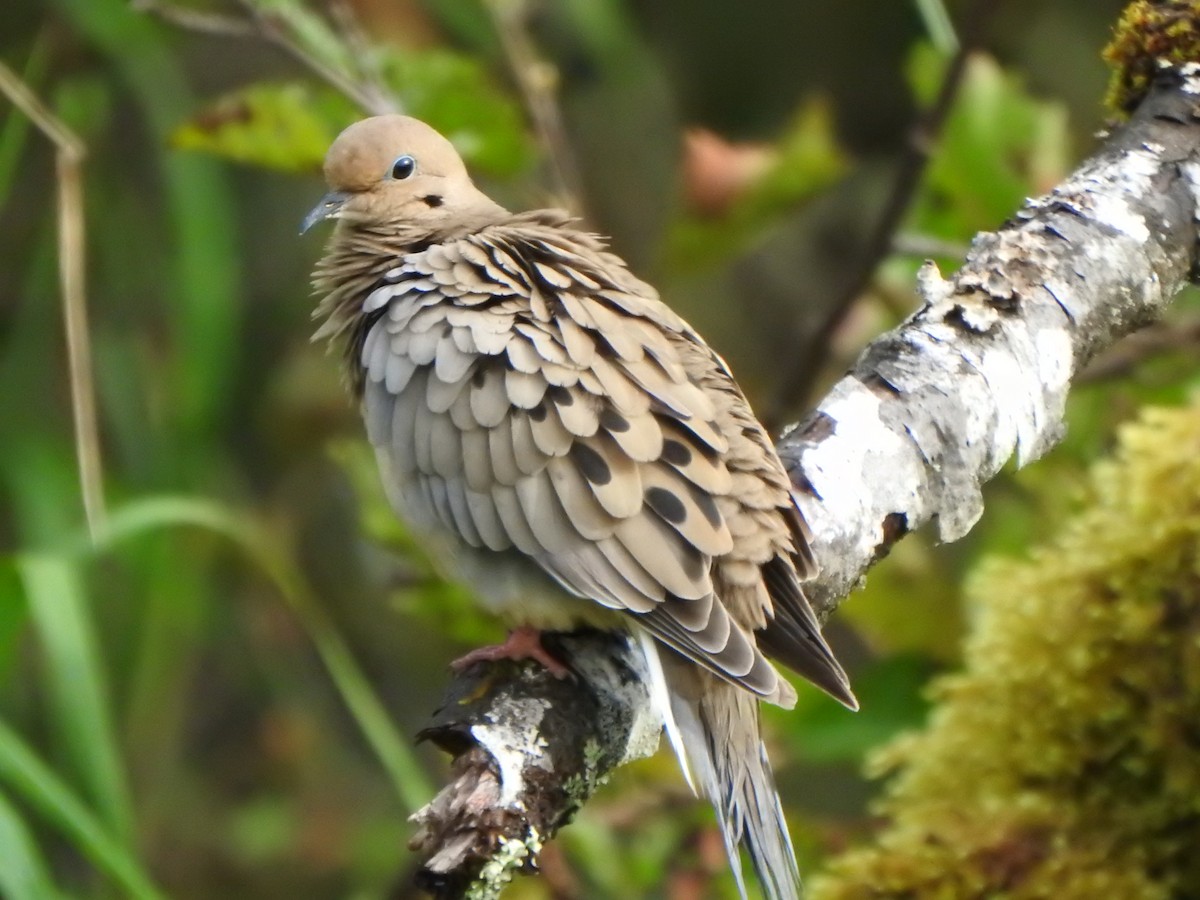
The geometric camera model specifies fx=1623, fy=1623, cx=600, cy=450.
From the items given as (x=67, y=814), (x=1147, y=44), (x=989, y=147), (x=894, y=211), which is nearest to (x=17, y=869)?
(x=67, y=814)

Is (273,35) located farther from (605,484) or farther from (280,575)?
(605,484)

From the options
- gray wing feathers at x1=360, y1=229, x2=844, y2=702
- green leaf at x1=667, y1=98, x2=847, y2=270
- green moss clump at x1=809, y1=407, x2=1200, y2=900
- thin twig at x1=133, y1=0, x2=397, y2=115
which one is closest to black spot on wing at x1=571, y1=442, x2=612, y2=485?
gray wing feathers at x1=360, y1=229, x2=844, y2=702

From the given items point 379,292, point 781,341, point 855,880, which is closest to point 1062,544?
point 855,880

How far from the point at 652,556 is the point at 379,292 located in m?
0.77

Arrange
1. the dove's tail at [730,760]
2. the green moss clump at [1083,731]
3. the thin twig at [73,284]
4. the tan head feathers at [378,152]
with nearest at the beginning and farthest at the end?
the dove's tail at [730,760] → the green moss clump at [1083,731] → the thin twig at [73,284] → the tan head feathers at [378,152]

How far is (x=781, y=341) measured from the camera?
5.98m

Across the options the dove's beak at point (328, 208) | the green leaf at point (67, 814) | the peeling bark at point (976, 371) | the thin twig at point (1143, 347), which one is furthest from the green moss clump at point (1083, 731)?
the dove's beak at point (328, 208)

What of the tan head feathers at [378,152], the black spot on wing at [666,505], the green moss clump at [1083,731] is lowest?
the green moss clump at [1083,731]

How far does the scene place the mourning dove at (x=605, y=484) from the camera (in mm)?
2359

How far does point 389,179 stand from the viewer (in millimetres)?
3199

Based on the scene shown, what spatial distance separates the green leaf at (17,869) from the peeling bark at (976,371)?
984mm

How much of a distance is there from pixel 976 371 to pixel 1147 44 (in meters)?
0.78

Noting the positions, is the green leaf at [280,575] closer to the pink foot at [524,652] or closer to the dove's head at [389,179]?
the dove's head at [389,179]

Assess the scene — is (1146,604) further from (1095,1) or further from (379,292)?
(1095,1)
